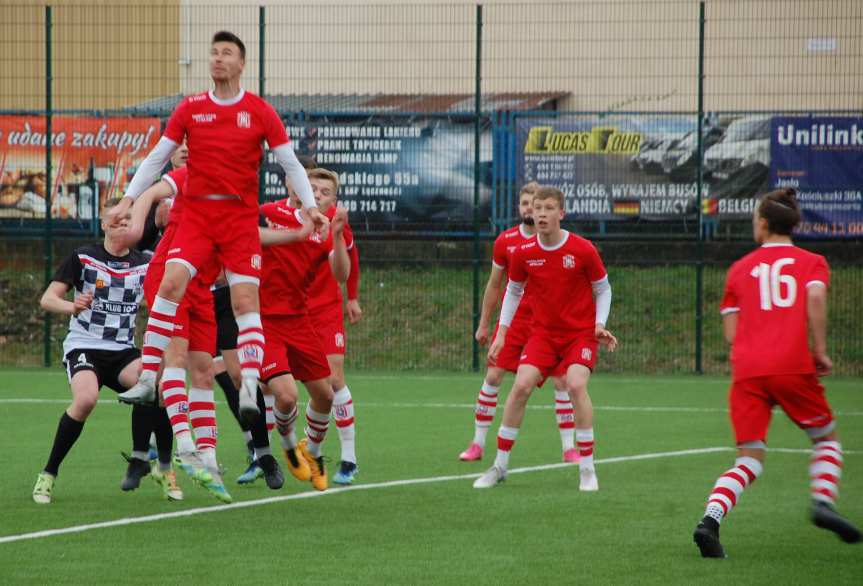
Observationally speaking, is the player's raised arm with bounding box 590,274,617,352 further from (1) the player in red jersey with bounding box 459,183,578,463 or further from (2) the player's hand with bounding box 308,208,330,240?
(2) the player's hand with bounding box 308,208,330,240

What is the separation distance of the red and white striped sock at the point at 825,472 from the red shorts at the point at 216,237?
3314 millimetres

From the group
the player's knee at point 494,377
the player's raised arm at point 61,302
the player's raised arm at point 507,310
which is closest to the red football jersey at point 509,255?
the player's knee at point 494,377

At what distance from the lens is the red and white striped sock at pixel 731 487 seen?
7031 millimetres

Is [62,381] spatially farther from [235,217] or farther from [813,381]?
[813,381]

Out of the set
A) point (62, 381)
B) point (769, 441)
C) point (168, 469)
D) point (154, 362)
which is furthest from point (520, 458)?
point (62, 381)

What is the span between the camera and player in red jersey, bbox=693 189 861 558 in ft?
23.1

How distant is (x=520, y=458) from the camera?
11.2 meters

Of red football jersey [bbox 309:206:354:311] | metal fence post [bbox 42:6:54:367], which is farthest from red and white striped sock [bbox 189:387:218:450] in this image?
metal fence post [bbox 42:6:54:367]

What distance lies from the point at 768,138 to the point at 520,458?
882 centimetres

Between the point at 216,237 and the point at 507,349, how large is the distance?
3.82 meters

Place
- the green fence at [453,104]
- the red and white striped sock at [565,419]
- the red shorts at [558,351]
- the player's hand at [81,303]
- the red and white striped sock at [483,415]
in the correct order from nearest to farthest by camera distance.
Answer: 1. the player's hand at [81,303]
2. the red shorts at [558,351]
3. the red and white striped sock at [565,419]
4. the red and white striped sock at [483,415]
5. the green fence at [453,104]

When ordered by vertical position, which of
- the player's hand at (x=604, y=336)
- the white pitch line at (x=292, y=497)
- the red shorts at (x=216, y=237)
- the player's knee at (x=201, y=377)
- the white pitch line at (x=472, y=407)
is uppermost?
the red shorts at (x=216, y=237)

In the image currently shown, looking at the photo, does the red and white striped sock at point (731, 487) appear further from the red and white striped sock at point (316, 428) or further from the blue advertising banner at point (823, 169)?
the blue advertising banner at point (823, 169)

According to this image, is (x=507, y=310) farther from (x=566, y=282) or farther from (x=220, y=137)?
(x=220, y=137)
